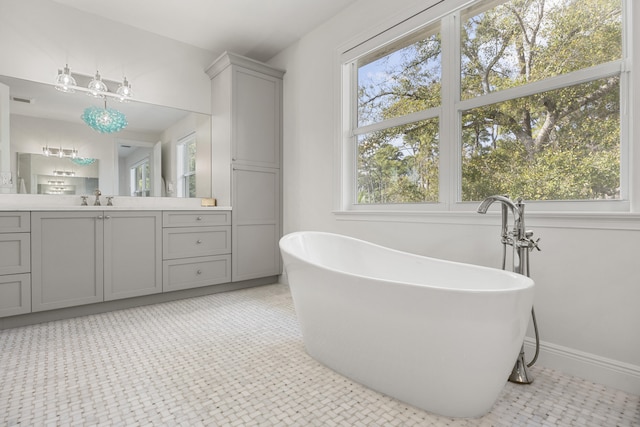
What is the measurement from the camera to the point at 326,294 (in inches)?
60.3

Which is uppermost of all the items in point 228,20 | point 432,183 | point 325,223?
point 228,20

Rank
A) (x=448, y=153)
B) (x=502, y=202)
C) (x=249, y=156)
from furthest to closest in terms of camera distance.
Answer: (x=249, y=156) < (x=448, y=153) < (x=502, y=202)

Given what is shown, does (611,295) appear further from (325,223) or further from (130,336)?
(130,336)

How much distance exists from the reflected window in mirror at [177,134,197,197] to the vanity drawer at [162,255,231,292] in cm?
82

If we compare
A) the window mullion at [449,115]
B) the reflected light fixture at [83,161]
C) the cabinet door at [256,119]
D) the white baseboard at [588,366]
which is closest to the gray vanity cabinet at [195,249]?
the cabinet door at [256,119]

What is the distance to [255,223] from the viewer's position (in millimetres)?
3436

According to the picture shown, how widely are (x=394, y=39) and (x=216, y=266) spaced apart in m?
2.54

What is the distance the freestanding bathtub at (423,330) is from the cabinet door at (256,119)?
1.94 metres

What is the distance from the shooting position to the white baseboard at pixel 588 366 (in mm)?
1438

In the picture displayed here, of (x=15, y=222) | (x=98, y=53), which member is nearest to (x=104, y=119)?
(x=98, y=53)

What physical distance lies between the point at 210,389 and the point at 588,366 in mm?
1775

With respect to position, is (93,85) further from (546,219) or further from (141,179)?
(546,219)

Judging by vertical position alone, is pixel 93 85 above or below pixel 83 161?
above

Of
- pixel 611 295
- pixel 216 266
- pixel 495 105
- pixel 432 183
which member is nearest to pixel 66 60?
pixel 216 266
